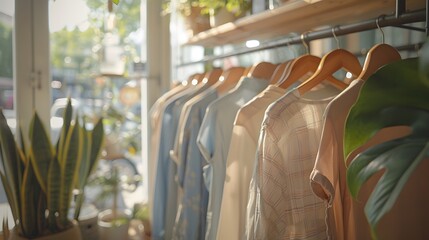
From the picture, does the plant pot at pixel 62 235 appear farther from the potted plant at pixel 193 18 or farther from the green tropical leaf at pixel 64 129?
the potted plant at pixel 193 18

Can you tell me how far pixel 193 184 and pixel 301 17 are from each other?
633 millimetres

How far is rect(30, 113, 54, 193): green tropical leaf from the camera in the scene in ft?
3.74

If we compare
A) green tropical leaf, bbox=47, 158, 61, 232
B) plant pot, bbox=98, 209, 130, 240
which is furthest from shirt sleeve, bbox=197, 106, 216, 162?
plant pot, bbox=98, 209, 130, 240

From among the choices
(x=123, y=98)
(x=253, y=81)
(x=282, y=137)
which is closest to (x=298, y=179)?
(x=282, y=137)

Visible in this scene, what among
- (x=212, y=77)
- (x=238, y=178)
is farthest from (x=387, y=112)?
(x=212, y=77)

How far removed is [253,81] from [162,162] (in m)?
0.54

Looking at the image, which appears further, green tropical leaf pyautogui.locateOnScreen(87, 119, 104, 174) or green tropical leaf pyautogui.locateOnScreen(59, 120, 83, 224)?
green tropical leaf pyautogui.locateOnScreen(87, 119, 104, 174)

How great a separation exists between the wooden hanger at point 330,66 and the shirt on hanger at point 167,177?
0.56 metres

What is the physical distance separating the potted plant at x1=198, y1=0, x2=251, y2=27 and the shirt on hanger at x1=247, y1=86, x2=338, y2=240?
70cm

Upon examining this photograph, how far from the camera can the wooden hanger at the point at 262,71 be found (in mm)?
939

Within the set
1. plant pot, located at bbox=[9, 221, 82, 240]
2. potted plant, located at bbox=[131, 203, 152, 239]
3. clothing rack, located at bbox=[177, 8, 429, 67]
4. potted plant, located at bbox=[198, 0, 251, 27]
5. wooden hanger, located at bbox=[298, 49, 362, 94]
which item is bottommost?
potted plant, located at bbox=[131, 203, 152, 239]

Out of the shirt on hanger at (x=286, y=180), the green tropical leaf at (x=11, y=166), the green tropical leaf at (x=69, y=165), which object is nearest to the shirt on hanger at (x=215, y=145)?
the shirt on hanger at (x=286, y=180)

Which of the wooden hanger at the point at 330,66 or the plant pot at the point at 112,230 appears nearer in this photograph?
the wooden hanger at the point at 330,66

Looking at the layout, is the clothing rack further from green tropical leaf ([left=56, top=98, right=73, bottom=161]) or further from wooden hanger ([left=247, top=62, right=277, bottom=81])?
green tropical leaf ([left=56, top=98, right=73, bottom=161])
